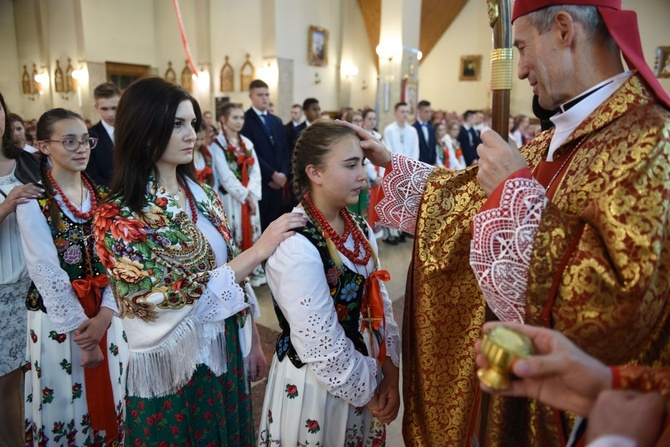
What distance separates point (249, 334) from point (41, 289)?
2.64 feet

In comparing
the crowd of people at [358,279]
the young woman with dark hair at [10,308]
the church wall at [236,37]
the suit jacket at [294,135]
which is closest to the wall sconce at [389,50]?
the church wall at [236,37]

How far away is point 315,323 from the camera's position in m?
1.39

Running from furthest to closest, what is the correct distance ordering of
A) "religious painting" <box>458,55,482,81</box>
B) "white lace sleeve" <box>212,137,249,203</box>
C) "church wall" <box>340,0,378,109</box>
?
"religious painting" <box>458,55,482,81</box> → "church wall" <box>340,0,378,109</box> → "white lace sleeve" <box>212,137,249,203</box>

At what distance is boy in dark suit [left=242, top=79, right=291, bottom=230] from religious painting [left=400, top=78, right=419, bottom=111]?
5705mm

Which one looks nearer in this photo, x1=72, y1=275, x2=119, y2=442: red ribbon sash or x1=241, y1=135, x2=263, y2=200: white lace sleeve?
x1=72, y1=275, x2=119, y2=442: red ribbon sash

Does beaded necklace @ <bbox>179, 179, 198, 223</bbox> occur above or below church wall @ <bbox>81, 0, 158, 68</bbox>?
below

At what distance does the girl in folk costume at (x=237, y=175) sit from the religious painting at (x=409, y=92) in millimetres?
6569

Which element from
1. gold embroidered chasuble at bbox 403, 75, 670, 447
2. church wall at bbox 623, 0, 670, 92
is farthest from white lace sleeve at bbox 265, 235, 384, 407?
church wall at bbox 623, 0, 670, 92

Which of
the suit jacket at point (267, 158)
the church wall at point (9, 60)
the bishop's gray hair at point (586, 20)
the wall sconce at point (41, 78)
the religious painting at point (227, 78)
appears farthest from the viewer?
the church wall at point (9, 60)

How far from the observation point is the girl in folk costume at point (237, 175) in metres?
4.49

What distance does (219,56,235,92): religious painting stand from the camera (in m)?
11.8

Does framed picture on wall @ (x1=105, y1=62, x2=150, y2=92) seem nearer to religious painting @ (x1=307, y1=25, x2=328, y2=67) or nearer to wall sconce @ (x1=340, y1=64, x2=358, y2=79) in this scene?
religious painting @ (x1=307, y1=25, x2=328, y2=67)

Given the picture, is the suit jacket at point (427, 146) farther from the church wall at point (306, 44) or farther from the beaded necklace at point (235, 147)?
the church wall at point (306, 44)

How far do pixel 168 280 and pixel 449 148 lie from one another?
22.6ft
